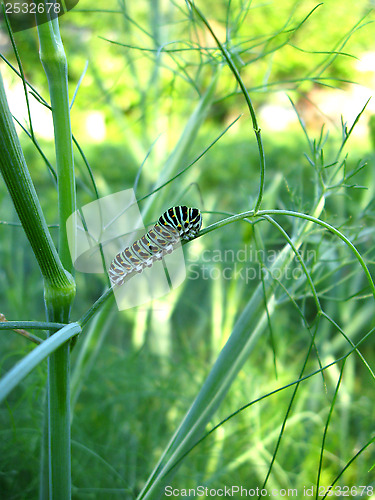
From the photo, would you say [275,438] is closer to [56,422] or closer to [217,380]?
[217,380]

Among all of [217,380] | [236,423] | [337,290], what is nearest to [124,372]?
[236,423]

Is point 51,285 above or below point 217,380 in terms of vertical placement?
above

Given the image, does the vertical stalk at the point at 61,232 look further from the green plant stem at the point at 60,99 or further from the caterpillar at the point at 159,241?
the caterpillar at the point at 159,241

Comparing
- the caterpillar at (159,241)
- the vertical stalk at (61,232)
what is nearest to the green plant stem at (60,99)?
the vertical stalk at (61,232)

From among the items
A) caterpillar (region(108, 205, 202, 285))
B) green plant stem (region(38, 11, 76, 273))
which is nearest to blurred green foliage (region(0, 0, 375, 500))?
caterpillar (region(108, 205, 202, 285))

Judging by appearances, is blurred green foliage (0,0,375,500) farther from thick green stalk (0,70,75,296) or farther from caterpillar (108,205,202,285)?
thick green stalk (0,70,75,296)

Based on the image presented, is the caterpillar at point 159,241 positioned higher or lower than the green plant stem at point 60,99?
lower
